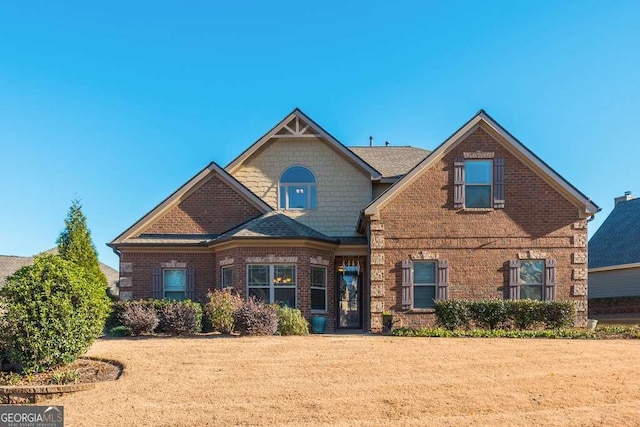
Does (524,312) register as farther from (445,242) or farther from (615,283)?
(615,283)

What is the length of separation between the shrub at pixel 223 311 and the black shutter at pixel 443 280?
6.50 m

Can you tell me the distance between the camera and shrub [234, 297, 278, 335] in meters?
16.3

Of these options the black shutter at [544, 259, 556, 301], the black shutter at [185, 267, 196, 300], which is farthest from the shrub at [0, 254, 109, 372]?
the black shutter at [544, 259, 556, 301]

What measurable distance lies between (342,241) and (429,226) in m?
3.44

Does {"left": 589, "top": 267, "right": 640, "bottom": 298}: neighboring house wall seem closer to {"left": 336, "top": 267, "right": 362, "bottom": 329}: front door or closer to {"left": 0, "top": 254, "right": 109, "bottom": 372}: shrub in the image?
{"left": 336, "top": 267, "right": 362, "bottom": 329}: front door

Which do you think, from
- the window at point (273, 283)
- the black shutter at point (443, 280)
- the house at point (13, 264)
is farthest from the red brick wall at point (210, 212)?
the house at point (13, 264)

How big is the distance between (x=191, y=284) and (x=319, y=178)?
20.2ft

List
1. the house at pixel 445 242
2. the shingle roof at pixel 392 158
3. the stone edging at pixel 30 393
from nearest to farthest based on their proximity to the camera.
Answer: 1. the stone edging at pixel 30 393
2. the house at pixel 445 242
3. the shingle roof at pixel 392 158

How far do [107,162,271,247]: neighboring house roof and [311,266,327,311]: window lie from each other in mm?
2953

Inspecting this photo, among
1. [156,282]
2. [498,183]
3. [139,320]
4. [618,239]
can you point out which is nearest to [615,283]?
[618,239]

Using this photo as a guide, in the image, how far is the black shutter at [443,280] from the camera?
19391 mm

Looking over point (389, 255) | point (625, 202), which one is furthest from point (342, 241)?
point (625, 202)

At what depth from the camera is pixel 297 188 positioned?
75.4ft

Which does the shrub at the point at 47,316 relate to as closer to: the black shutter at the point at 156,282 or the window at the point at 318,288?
the black shutter at the point at 156,282
